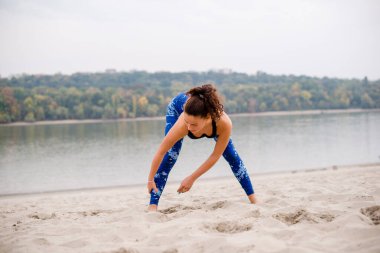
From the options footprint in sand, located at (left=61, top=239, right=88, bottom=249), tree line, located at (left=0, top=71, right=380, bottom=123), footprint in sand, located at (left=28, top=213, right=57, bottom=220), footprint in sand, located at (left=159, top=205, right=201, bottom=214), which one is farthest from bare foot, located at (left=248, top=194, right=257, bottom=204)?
tree line, located at (left=0, top=71, right=380, bottom=123)

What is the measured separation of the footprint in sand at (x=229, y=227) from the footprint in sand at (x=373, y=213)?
39.6 inches

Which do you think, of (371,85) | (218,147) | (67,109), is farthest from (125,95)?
(218,147)

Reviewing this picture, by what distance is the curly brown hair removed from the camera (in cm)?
301

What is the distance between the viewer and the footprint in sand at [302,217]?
3.04 m

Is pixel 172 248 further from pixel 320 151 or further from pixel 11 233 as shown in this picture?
pixel 320 151

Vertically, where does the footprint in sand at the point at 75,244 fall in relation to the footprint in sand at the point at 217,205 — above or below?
above

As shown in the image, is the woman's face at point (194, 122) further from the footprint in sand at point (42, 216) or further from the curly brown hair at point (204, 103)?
the footprint in sand at point (42, 216)

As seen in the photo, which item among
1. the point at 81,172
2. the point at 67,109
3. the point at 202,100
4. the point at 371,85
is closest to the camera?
the point at 202,100

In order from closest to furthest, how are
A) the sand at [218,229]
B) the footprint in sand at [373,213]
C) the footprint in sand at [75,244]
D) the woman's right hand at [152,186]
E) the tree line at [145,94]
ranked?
the sand at [218,229]
the footprint in sand at [75,244]
the footprint in sand at [373,213]
the woman's right hand at [152,186]
the tree line at [145,94]

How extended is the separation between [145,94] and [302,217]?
77.9 m

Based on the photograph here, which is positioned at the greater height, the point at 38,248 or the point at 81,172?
the point at 38,248

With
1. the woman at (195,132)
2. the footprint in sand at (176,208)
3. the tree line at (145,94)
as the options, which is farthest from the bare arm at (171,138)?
the tree line at (145,94)

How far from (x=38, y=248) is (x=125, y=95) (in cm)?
7648

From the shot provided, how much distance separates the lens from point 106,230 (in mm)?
3072
